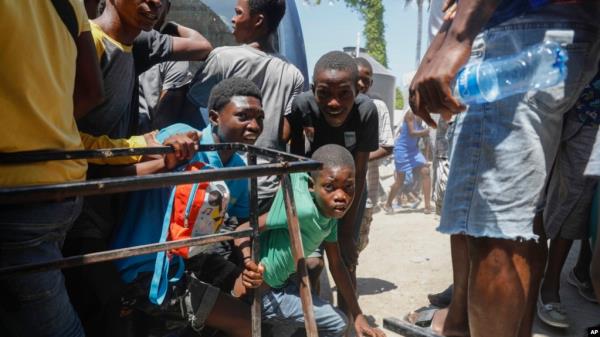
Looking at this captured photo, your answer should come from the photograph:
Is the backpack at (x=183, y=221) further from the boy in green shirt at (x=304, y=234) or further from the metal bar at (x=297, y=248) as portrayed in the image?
the metal bar at (x=297, y=248)

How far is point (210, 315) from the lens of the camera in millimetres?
2250

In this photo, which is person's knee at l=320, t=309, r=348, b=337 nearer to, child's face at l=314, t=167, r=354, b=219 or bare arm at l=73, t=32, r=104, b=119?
child's face at l=314, t=167, r=354, b=219

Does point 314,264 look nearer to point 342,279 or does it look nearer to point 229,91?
point 342,279

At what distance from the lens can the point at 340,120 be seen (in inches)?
118

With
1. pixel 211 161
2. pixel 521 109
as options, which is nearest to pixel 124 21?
pixel 211 161

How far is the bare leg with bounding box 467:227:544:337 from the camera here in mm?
1582

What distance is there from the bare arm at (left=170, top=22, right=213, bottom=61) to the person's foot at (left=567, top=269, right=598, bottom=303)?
2669 mm

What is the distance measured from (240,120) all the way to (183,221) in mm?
659

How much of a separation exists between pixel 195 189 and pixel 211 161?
0.35 metres

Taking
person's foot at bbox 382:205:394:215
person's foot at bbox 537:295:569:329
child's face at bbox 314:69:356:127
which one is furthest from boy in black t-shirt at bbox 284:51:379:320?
person's foot at bbox 382:205:394:215

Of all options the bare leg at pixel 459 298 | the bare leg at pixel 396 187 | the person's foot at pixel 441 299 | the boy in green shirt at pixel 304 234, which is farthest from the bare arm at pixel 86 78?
the bare leg at pixel 396 187

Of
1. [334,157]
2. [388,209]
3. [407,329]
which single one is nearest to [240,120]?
[334,157]

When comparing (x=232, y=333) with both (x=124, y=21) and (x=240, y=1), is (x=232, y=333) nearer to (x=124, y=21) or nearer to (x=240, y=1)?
(x=124, y=21)

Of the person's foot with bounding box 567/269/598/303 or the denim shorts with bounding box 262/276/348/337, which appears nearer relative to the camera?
the denim shorts with bounding box 262/276/348/337
